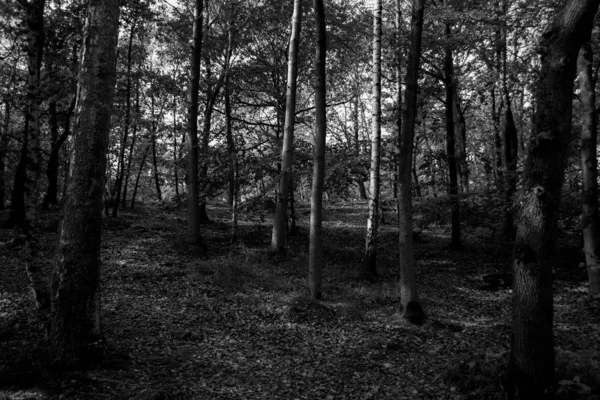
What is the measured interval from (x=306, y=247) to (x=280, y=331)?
7.71 meters

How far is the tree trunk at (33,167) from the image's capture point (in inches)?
260

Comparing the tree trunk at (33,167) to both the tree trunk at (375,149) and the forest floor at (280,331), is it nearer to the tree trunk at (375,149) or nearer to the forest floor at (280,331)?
the forest floor at (280,331)

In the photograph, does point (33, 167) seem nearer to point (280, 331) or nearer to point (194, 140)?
point (280, 331)

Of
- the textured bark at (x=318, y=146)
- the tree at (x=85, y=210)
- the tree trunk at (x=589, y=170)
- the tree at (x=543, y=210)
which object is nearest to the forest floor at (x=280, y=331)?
the tree at (x=543, y=210)

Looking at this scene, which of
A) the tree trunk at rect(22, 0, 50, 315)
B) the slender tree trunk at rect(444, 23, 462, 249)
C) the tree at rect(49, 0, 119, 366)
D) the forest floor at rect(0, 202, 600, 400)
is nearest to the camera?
the tree at rect(49, 0, 119, 366)

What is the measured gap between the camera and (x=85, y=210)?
5.03m

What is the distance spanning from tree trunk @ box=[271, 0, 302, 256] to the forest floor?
0.90 m

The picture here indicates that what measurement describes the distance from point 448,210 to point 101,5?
1258cm

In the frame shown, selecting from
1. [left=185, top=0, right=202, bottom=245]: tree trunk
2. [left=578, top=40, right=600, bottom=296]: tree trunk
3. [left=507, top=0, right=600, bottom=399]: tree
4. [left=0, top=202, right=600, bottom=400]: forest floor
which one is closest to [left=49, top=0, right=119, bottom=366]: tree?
[left=0, top=202, right=600, bottom=400]: forest floor

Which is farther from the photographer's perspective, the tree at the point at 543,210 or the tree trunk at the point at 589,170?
the tree trunk at the point at 589,170

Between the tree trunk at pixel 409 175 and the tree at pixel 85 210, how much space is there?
5.49 meters

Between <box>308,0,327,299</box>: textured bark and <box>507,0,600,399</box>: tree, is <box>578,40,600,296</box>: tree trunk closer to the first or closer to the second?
<box>308,0,327,299</box>: textured bark

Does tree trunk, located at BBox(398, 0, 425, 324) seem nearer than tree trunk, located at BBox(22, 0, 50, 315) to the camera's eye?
No

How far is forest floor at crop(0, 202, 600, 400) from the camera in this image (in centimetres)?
519
